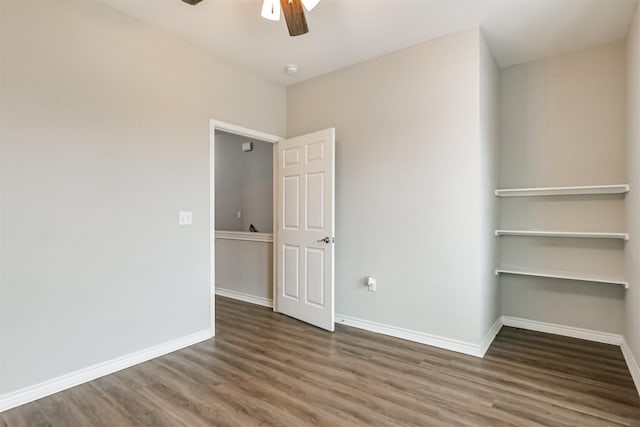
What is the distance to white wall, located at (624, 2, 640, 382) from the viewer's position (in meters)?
2.33

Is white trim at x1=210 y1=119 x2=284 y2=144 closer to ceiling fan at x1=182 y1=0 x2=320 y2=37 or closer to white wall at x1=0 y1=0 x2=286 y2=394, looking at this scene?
white wall at x1=0 y1=0 x2=286 y2=394

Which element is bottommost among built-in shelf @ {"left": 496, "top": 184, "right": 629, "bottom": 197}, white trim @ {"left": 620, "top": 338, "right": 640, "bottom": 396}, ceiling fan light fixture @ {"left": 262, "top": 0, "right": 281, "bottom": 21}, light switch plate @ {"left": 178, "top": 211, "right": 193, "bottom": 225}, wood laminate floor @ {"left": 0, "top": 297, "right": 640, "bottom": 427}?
wood laminate floor @ {"left": 0, "top": 297, "right": 640, "bottom": 427}

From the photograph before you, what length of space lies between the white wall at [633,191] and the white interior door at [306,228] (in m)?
2.30

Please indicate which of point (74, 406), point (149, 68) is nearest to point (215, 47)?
point (149, 68)

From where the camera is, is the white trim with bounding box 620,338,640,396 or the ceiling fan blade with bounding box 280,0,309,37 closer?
the ceiling fan blade with bounding box 280,0,309,37

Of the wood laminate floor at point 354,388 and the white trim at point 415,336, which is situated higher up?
the white trim at point 415,336

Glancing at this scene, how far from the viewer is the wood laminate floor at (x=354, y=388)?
1941 millimetres

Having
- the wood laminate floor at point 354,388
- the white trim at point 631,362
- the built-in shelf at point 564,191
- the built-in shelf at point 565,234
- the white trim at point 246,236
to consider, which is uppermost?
the built-in shelf at point 564,191

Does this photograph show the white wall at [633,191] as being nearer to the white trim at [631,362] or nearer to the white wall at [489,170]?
the white trim at [631,362]

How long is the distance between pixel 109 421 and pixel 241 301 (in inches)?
101

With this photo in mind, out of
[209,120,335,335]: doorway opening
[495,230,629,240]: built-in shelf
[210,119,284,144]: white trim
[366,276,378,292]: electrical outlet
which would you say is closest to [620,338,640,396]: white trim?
[495,230,629,240]: built-in shelf

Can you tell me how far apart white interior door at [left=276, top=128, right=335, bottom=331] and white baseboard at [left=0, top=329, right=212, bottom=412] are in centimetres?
108

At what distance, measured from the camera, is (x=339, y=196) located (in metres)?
3.60

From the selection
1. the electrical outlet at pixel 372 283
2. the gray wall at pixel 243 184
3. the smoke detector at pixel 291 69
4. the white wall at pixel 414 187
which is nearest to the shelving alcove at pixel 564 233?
the white wall at pixel 414 187
